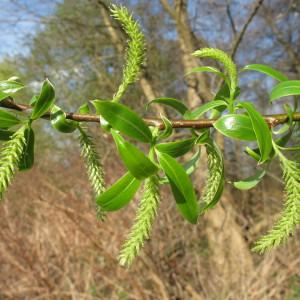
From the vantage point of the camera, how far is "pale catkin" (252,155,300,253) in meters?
0.60

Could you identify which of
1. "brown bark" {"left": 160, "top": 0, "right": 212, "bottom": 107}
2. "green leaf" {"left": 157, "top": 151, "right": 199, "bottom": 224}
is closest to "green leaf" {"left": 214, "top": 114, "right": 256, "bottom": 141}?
"green leaf" {"left": 157, "top": 151, "right": 199, "bottom": 224}

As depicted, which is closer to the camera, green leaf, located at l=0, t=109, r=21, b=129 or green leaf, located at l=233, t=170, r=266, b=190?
green leaf, located at l=0, t=109, r=21, b=129

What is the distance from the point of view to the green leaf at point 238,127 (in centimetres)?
65

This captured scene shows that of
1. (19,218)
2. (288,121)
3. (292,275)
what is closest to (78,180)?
(19,218)

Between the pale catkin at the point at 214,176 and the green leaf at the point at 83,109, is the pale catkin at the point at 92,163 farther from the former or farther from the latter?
the pale catkin at the point at 214,176

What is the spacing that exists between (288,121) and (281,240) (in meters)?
0.23

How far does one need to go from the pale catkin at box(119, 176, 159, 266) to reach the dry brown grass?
3.03 m

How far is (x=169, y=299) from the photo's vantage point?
3.76 m

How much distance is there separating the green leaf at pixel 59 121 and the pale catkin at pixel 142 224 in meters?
0.15

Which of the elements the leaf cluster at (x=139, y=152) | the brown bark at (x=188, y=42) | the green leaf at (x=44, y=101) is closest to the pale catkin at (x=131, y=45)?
the leaf cluster at (x=139, y=152)

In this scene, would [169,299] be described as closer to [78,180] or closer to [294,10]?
[78,180]

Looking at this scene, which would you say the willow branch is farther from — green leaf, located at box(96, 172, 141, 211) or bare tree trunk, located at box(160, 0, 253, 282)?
bare tree trunk, located at box(160, 0, 253, 282)

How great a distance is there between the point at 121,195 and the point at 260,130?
235mm

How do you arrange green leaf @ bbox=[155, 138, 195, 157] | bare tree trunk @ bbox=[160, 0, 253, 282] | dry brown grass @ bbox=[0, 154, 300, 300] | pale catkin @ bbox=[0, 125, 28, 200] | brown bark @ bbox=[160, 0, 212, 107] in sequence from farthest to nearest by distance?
brown bark @ bbox=[160, 0, 212, 107]
bare tree trunk @ bbox=[160, 0, 253, 282]
dry brown grass @ bbox=[0, 154, 300, 300]
green leaf @ bbox=[155, 138, 195, 157]
pale catkin @ bbox=[0, 125, 28, 200]
